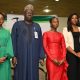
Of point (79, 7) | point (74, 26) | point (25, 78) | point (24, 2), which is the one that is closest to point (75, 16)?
point (74, 26)

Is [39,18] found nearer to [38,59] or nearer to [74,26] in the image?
[74,26]

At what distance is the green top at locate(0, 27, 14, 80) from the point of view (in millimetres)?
4375

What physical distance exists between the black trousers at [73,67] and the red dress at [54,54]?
16cm

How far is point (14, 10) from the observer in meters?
11.4

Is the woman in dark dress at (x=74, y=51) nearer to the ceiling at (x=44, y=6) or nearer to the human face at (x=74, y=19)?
the human face at (x=74, y=19)

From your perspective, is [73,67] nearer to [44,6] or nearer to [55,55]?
[55,55]

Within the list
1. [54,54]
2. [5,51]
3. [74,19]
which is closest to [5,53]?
[5,51]

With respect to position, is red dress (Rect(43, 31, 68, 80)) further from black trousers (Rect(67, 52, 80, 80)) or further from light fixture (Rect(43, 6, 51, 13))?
light fixture (Rect(43, 6, 51, 13))

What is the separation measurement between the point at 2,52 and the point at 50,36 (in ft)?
2.96

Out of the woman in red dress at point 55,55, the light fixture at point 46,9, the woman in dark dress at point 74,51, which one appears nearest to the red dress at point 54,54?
the woman in red dress at point 55,55

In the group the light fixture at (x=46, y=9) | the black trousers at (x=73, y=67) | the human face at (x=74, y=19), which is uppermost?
the light fixture at (x=46, y=9)

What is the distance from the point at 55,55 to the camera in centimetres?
465

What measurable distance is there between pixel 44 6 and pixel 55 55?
22.2 feet

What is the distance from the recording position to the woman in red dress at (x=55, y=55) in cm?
462
